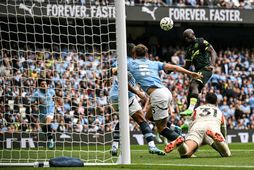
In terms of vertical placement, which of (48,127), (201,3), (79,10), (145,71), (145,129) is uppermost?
(201,3)

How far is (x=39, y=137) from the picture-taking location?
19.6 m

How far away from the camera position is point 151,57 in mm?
32594

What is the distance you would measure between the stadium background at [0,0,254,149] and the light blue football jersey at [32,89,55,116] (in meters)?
0.34

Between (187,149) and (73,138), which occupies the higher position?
(187,149)

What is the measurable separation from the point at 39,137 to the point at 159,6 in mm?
14621

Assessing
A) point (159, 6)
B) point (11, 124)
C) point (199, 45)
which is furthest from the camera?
point (159, 6)

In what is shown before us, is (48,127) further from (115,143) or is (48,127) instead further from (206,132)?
(206,132)

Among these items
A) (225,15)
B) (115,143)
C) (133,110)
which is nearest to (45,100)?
(115,143)

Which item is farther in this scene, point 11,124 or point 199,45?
point 11,124

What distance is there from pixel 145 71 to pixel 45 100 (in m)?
4.51

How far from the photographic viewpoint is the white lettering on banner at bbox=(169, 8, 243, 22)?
109 ft

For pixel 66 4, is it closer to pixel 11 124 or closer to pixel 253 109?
pixel 253 109

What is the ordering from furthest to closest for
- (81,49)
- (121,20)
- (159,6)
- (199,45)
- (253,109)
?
(159,6)
(253,109)
(81,49)
(199,45)
(121,20)

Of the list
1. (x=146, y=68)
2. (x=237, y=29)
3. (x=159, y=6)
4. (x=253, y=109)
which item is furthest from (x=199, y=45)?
(x=237, y=29)
